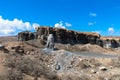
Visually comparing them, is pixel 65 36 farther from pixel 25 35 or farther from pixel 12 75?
pixel 12 75

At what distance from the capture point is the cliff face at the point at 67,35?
61656 mm

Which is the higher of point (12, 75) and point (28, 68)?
point (28, 68)

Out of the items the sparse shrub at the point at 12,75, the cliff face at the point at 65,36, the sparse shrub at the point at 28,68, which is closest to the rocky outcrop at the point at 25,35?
the cliff face at the point at 65,36

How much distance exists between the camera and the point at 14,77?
16719mm

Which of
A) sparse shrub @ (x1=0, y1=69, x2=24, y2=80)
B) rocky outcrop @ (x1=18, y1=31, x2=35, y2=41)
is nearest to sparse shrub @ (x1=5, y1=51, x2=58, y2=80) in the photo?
sparse shrub @ (x1=0, y1=69, x2=24, y2=80)

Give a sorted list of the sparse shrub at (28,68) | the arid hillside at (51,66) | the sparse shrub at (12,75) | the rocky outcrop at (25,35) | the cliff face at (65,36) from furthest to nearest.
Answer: the cliff face at (65,36) → the rocky outcrop at (25,35) → the sparse shrub at (28,68) → the arid hillside at (51,66) → the sparse shrub at (12,75)

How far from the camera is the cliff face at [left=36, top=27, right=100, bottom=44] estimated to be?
202ft

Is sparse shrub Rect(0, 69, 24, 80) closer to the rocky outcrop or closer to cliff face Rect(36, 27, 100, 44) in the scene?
cliff face Rect(36, 27, 100, 44)

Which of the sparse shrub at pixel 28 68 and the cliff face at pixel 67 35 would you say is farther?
the cliff face at pixel 67 35

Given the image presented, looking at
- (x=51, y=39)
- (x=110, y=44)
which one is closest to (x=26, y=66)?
(x=51, y=39)

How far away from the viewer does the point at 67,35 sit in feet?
218

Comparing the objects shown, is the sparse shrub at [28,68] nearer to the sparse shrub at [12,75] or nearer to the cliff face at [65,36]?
the sparse shrub at [12,75]

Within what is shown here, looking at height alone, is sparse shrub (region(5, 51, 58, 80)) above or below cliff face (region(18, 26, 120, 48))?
below

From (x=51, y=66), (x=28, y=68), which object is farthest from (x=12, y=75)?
(x=51, y=66)
